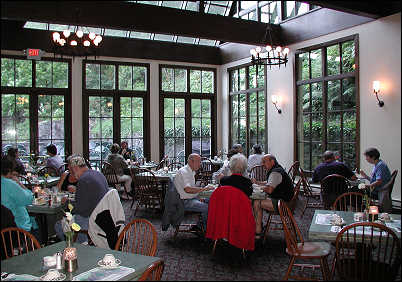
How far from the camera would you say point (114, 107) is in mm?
10812

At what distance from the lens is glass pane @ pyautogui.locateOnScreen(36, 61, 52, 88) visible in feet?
32.5

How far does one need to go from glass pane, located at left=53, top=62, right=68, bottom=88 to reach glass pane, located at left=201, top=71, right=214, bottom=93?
3.90 metres

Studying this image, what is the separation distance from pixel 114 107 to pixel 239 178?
703cm

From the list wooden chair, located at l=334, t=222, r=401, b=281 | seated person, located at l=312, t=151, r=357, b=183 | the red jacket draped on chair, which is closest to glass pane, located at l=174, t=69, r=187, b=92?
seated person, located at l=312, t=151, r=357, b=183

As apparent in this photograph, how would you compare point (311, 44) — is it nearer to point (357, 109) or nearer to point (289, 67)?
point (289, 67)

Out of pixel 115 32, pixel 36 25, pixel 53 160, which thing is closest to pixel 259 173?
pixel 53 160

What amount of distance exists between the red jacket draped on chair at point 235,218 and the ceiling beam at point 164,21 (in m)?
4.11

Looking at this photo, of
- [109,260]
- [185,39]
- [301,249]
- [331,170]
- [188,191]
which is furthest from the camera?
[185,39]

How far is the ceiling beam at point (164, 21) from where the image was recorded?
23.7 feet

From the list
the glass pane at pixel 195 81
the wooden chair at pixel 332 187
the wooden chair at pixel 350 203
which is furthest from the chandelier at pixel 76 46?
the wooden chair at pixel 350 203

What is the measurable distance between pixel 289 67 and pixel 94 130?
5.25 meters

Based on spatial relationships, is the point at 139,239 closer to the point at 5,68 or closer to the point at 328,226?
the point at 328,226

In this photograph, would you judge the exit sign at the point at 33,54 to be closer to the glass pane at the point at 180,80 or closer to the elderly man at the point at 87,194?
the elderly man at the point at 87,194

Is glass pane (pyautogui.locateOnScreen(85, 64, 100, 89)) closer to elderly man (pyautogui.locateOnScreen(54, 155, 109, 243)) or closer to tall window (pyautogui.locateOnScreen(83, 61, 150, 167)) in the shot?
tall window (pyautogui.locateOnScreen(83, 61, 150, 167))
